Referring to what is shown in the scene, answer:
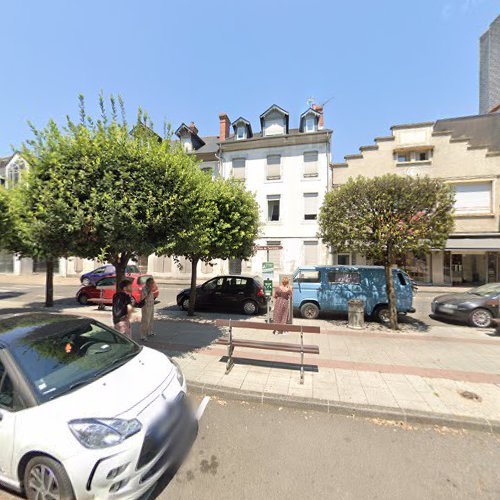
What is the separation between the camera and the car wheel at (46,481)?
2.07 m

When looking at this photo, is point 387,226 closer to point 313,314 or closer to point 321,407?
point 313,314

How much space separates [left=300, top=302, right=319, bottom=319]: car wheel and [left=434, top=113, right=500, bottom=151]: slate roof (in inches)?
712

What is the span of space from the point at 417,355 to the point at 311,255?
13.6 metres

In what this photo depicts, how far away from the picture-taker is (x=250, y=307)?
9703mm

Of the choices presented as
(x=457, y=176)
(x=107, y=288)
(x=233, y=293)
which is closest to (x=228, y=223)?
(x=233, y=293)

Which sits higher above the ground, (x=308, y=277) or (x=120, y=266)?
(x=120, y=266)

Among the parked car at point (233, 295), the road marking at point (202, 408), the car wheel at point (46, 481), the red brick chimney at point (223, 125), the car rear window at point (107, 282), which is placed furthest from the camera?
the red brick chimney at point (223, 125)

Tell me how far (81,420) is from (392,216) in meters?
7.70

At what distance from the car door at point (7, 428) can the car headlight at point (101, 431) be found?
0.56 metres

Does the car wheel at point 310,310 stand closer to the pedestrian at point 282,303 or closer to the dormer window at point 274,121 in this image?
the pedestrian at point 282,303

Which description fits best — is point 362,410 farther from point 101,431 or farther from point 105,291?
point 105,291

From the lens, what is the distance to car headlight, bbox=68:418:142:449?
7.09ft

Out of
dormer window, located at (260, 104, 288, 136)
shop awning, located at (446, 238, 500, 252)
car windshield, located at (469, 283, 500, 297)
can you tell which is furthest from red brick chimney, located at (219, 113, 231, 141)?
car windshield, located at (469, 283, 500, 297)

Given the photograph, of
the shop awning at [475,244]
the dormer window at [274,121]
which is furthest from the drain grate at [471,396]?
the dormer window at [274,121]
